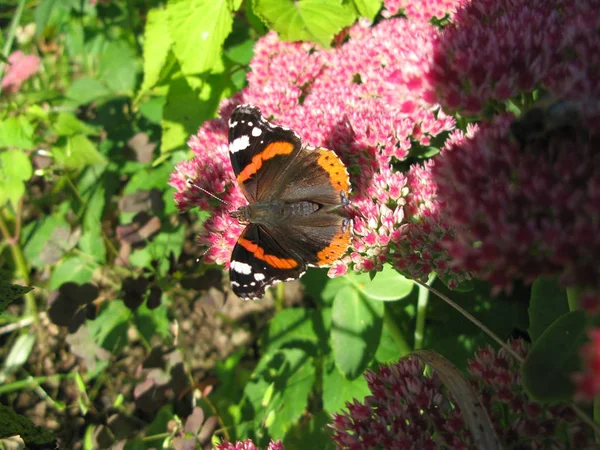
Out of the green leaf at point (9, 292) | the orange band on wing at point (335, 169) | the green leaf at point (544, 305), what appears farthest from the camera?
the orange band on wing at point (335, 169)

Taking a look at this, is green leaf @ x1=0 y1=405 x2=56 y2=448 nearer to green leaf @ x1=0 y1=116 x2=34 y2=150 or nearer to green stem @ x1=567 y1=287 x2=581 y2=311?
green leaf @ x1=0 y1=116 x2=34 y2=150

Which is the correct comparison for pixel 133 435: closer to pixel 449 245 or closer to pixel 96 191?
pixel 96 191

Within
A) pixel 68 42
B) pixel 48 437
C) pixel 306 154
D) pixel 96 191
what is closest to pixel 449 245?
pixel 306 154

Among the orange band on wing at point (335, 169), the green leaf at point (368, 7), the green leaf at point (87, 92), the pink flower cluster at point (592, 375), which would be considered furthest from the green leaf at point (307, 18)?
the pink flower cluster at point (592, 375)

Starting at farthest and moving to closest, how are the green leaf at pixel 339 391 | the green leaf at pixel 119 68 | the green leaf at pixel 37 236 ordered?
the green leaf at pixel 119 68
the green leaf at pixel 37 236
the green leaf at pixel 339 391

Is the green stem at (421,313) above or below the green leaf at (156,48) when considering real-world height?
below

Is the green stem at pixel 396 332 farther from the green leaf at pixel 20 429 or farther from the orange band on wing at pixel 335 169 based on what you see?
the green leaf at pixel 20 429
